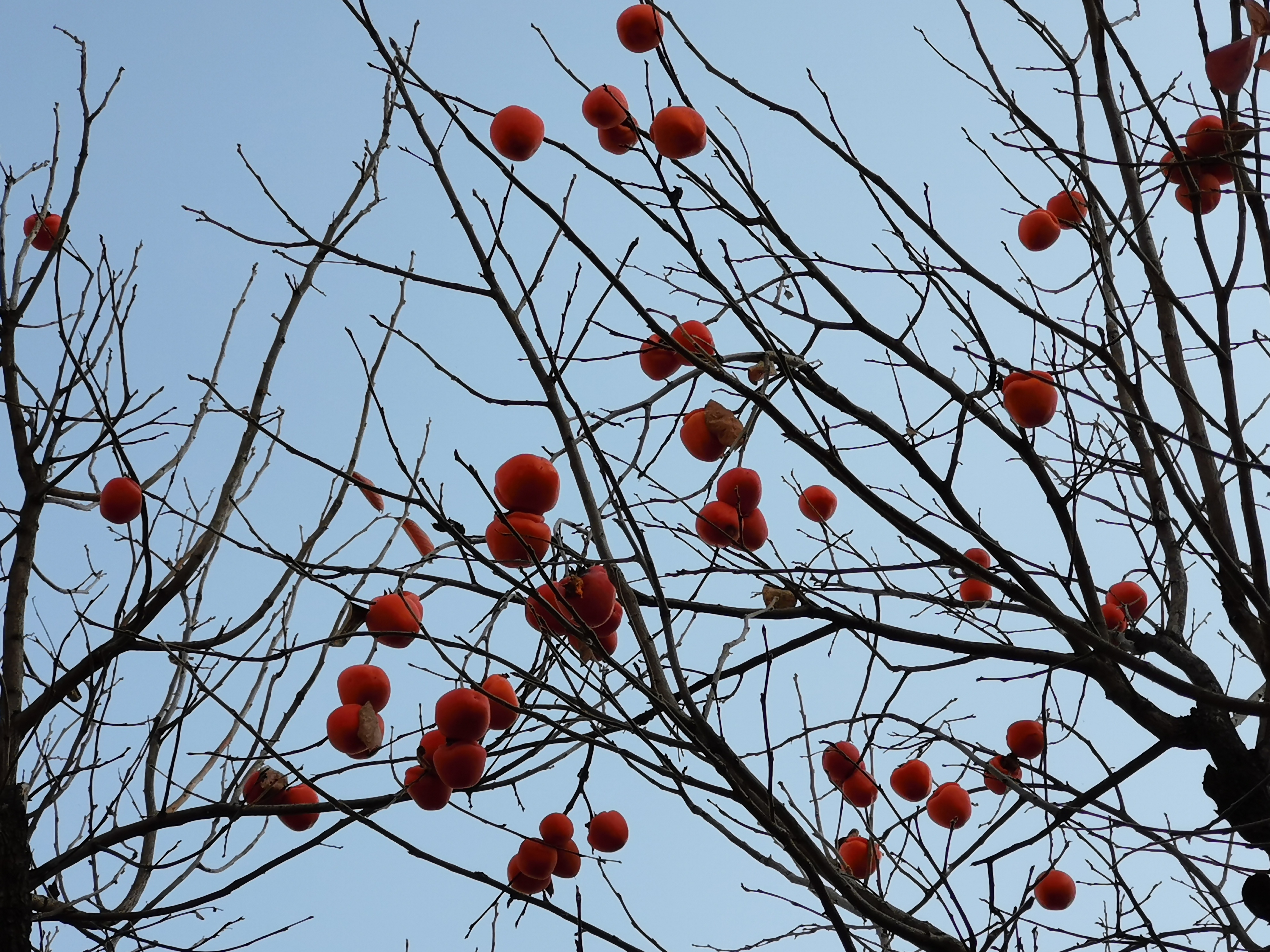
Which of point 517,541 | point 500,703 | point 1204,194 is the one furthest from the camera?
point 1204,194

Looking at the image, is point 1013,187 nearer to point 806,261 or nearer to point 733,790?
point 806,261

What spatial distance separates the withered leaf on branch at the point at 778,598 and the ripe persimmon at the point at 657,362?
580mm

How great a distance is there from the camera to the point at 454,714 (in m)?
1.88

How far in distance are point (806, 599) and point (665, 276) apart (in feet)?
3.49

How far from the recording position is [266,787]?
9.00 ft

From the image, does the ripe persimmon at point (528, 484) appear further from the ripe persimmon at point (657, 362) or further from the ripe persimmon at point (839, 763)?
the ripe persimmon at point (839, 763)

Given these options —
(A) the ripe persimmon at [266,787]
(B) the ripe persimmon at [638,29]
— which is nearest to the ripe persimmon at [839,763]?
(A) the ripe persimmon at [266,787]

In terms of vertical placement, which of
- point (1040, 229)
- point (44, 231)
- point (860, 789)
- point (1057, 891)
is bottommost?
point (1057, 891)

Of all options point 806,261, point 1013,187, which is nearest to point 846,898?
point 806,261

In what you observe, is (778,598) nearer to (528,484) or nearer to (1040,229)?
(528,484)

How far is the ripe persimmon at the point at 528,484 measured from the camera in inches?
78.3

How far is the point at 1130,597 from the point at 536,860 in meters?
2.00

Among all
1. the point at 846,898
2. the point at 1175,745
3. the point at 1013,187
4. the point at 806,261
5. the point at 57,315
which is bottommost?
the point at 846,898

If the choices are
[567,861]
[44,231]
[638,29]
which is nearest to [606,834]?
[567,861]
